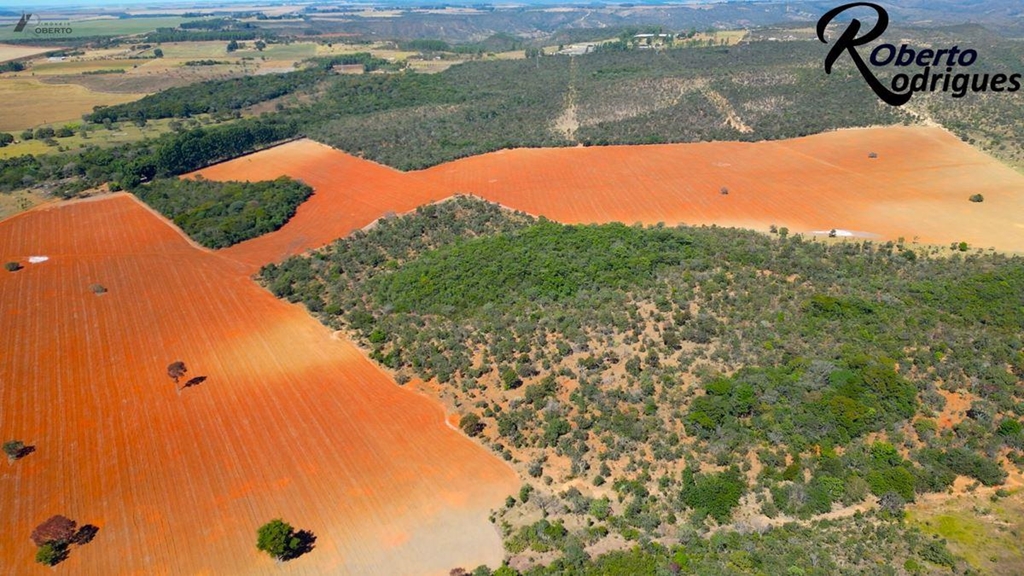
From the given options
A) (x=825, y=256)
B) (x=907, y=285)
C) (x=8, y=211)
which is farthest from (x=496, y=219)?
(x=8, y=211)

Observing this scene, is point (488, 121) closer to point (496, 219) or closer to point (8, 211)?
point (496, 219)

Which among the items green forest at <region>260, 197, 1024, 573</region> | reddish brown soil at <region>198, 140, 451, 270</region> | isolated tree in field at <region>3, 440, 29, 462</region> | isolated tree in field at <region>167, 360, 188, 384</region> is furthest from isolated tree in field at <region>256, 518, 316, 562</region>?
reddish brown soil at <region>198, 140, 451, 270</region>

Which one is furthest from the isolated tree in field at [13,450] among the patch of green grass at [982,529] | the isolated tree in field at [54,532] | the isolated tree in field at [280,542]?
the patch of green grass at [982,529]

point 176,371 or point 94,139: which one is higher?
point 94,139

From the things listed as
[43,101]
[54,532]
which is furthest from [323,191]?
[43,101]

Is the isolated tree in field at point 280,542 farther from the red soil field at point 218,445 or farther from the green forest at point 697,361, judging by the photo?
the green forest at point 697,361

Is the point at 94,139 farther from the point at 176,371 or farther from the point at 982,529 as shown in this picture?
the point at 982,529
